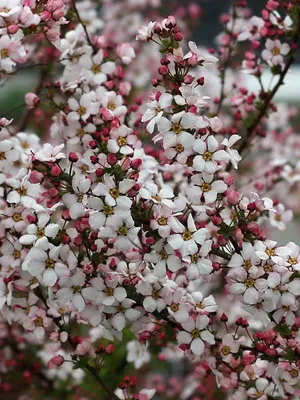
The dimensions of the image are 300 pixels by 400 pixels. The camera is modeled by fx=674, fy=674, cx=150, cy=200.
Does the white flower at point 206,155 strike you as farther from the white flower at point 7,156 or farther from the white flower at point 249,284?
the white flower at point 7,156

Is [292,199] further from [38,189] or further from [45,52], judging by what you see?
[38,189]

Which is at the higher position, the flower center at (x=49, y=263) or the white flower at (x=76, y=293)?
the flower center at (x=49, y=263)

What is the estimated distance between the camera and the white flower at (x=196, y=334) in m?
1.05

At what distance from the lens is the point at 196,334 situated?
3.49ft

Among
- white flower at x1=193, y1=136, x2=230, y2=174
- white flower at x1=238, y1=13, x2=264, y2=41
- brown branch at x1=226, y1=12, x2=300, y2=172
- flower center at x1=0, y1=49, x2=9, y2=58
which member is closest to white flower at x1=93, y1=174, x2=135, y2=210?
white flower at x1=193, y1=136, x2=230, y2=174

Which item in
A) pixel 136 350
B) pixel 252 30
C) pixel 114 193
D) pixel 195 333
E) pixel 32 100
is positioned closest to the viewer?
pixel 114 193

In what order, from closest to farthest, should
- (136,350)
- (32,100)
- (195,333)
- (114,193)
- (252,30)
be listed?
(114,193), (195,333), (136,350), (32,100), (252,30)

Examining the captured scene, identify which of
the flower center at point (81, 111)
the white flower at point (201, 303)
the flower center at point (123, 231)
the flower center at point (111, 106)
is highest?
the flower center at point (123, 231)

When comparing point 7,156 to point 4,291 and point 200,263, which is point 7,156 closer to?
point 4,291

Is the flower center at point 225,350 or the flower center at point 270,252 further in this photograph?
the flower center at point 225,350

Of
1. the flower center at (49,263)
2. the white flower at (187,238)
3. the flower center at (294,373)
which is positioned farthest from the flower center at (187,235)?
the flower center at (294,373)

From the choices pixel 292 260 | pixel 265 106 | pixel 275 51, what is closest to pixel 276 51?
pixel 275 51

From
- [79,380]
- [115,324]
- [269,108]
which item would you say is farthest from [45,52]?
[115,324]

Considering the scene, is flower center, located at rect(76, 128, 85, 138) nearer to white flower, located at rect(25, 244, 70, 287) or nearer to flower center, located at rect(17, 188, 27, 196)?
flower center, located at rect(17, 188, 27, 196)
